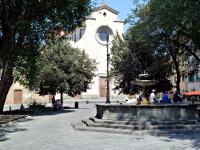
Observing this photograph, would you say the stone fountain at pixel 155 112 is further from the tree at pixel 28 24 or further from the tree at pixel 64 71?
the tree at pixel 64 71

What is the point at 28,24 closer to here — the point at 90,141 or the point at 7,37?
the point at 7,37

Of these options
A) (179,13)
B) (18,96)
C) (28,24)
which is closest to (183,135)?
(179,13)

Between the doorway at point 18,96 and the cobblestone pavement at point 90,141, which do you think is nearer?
the cobblestone pavement at point 90,141

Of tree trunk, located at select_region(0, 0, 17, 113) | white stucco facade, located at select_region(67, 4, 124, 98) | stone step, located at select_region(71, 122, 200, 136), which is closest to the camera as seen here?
stone step, located at select_region(71, 122, 200, 136)

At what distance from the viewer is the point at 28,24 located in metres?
24.0

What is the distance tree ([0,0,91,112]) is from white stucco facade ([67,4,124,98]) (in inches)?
1418

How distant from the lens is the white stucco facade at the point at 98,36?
64.6 metres

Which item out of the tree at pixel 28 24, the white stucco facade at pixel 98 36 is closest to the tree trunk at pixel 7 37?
the tree at pixel 28 24

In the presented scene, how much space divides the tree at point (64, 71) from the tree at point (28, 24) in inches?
355

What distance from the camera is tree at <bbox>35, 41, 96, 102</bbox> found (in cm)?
3784

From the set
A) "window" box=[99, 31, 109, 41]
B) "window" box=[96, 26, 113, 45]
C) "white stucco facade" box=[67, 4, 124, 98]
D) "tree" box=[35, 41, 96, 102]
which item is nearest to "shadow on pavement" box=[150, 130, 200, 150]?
"tree" box=[35, 41, 96, 102]

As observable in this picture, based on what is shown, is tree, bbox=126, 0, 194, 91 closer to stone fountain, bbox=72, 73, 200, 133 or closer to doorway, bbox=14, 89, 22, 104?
stone fountain, bbox=72, 73, 200, 133

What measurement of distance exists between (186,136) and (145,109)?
123 inches

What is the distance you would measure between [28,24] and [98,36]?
138 feet
